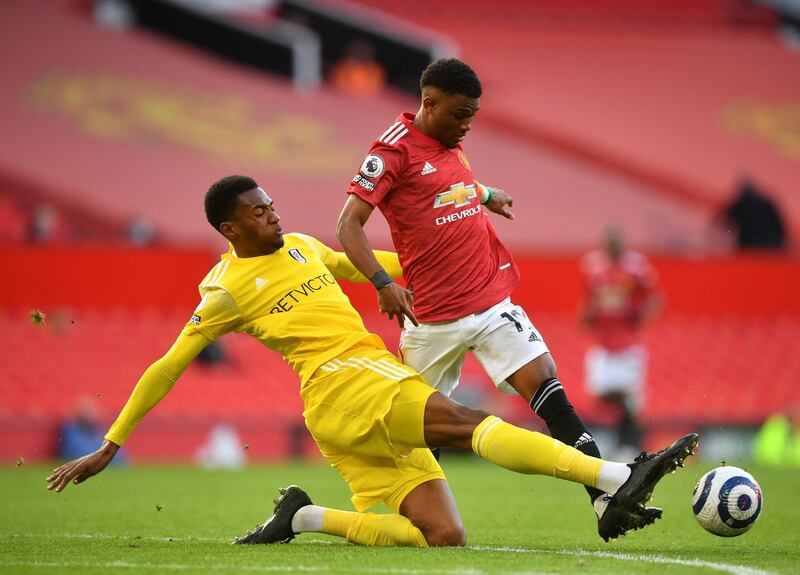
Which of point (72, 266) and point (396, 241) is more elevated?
point (396, 241)

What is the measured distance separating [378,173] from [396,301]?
2.28 feet

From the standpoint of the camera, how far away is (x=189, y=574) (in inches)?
191

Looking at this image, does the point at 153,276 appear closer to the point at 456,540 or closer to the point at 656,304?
the point at 656,304

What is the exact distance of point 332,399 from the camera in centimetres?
578

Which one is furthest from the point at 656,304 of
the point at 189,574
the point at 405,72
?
the point at 405,72

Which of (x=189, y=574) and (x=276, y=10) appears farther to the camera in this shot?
(x=276, y=10)

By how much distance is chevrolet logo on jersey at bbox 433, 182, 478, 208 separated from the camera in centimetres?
621

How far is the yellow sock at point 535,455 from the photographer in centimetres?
541

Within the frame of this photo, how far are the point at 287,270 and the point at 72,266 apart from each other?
10554 mm

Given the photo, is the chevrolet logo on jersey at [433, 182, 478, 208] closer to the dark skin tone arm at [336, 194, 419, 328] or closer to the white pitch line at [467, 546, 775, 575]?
the dark skin tone arm at [336, 194, 419, 328]

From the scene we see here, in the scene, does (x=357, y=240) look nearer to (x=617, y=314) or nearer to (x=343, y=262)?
(x=343, y=262)

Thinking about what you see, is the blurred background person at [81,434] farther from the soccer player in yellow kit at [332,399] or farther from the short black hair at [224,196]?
the short black hair at [224,196]

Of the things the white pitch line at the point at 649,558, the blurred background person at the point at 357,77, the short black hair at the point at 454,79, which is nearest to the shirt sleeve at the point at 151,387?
the white pitch line at the point at 649,558

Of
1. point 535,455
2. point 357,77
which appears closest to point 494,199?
point 535,455
